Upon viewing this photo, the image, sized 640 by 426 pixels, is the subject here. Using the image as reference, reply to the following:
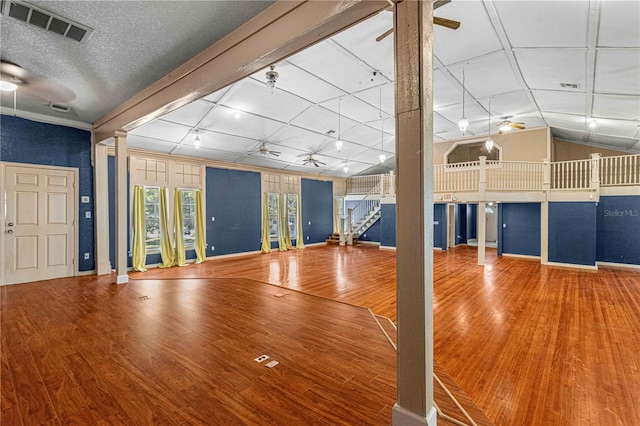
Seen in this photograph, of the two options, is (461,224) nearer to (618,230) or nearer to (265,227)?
(618,230)

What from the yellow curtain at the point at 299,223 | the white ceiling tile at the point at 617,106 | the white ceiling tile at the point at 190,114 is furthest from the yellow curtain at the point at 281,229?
the white ceiling tile at the point at 617,106

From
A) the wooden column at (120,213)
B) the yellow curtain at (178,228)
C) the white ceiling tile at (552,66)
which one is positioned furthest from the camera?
the yellow curtain at (178,228)

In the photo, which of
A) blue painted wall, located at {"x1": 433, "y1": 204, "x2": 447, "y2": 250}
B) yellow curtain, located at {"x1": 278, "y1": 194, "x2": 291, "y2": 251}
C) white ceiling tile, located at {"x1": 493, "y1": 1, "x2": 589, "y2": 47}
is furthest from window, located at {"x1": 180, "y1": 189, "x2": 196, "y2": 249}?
blue painted wall, located at {"x1": 433, "y1": 204, "x2": 447, "y2": 250}

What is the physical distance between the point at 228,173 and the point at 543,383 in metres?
9.08

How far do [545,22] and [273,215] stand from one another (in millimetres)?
9280

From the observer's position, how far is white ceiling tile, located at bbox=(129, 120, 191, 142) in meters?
6.51

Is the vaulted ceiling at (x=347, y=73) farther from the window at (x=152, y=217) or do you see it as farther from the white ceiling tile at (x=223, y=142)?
the window at (x=152, y=217)

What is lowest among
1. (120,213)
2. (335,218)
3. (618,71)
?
(335,218)

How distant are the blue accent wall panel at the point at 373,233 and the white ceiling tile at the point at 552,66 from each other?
8.23m

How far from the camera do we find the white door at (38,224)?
515cm

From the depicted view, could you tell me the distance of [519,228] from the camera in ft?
31.0

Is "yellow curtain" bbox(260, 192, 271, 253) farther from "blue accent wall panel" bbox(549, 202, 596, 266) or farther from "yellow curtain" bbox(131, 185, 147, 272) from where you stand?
"blue accent wall panel" bbox(549, 202, 596, 266)

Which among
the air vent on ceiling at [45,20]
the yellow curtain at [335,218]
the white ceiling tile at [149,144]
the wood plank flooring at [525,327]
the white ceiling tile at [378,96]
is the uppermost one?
the white ceiling tile at [378,96]

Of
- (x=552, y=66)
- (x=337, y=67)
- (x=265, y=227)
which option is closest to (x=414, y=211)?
(x=337, y=67)
